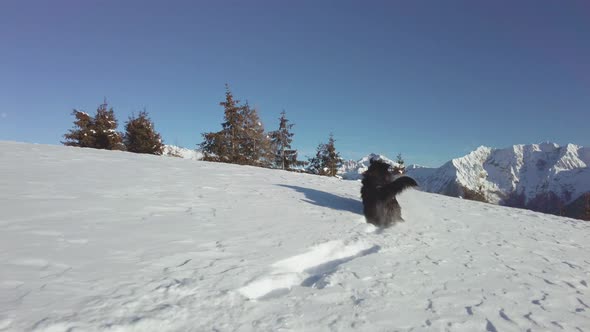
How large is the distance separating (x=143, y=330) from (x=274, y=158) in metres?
29.6

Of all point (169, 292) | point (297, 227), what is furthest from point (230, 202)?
point (169, 292)

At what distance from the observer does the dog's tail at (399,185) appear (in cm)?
530

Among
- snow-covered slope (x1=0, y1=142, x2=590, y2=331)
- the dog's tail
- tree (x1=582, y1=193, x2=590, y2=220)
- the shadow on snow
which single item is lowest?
tree (x1=582, y1=193, x2=590, y2=220)

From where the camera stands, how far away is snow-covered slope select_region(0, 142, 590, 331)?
7.82 feet

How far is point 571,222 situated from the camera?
823cm

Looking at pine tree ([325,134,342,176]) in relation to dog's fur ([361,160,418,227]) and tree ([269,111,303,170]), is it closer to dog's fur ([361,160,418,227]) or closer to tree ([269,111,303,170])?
tree ([269,111,303,170])

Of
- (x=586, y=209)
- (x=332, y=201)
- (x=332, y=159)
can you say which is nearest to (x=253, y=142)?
(x=332, y=159)

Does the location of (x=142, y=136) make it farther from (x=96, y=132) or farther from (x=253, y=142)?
(x=253, y=142)

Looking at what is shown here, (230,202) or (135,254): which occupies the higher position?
(230,202)

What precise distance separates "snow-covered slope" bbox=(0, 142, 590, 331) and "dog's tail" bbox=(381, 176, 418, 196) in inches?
32.4

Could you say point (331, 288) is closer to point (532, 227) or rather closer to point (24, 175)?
point (532, 227)

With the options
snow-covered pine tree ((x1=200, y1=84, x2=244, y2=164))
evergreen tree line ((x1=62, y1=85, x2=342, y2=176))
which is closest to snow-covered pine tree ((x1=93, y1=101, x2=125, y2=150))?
evergreen tree line ((x1=62, y1=85, x2=342, y2=176))

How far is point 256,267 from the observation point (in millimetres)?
3354

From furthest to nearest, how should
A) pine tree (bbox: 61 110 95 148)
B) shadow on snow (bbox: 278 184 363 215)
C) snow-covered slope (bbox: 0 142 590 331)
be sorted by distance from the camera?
pine tree (bbox: 61 110 95 148) < shadow on snow (bbox: 278 184 363 215) < snow-covered slope (bbox: 0 142 590 331)
